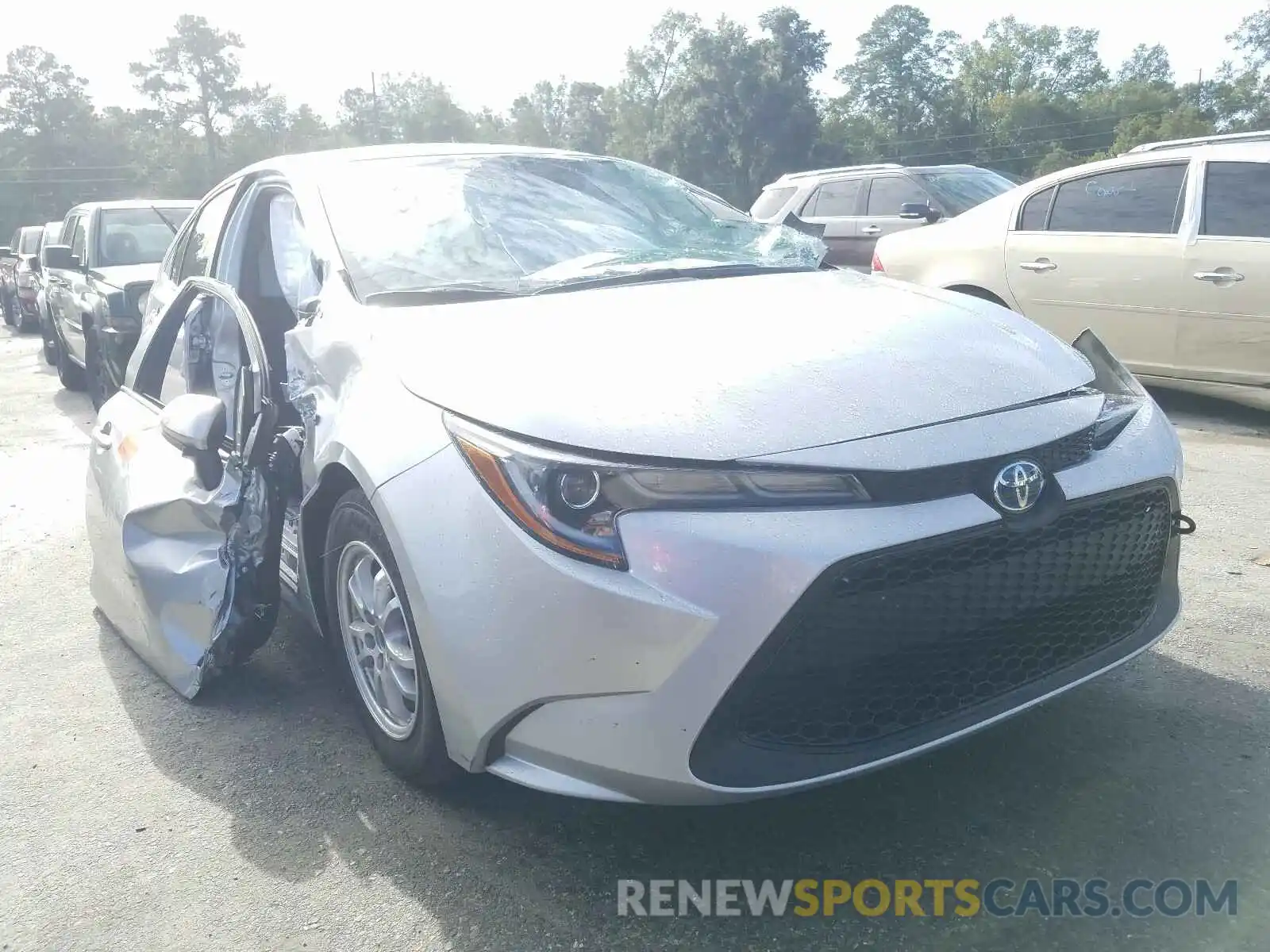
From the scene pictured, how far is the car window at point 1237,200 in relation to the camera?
19.8 ft

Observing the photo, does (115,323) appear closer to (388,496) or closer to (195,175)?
(388,496)

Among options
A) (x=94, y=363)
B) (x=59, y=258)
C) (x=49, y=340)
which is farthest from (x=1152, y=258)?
(x=49, y=340)

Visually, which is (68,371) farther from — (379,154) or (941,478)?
(941,478)

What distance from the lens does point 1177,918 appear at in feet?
6.98

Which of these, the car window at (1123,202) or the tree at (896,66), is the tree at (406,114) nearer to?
the tree at (896,66)

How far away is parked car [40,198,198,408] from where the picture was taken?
788 centimetres

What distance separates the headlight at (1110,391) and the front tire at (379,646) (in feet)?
5.10

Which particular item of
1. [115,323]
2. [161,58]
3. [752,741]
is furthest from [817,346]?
[161,58]

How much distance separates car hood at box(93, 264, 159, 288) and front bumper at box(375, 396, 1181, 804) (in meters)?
6.75

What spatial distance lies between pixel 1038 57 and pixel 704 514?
9258 cm

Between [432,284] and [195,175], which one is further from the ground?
[432,284]

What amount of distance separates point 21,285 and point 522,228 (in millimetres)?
17118

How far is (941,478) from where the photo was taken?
2.12 m

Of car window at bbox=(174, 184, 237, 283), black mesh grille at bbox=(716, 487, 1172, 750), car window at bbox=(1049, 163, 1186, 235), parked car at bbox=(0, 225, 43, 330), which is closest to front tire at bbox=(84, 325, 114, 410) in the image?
car window at bbox=(174, 184, 237, 283)
